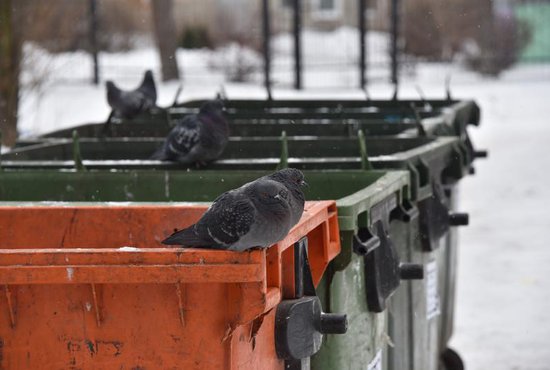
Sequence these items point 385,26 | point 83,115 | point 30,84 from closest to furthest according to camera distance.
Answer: point 30,84, point 83,115, point 385,26

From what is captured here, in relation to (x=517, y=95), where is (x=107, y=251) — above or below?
above

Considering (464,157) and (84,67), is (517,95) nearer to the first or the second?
(84,67)

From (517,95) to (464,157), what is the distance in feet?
66.6

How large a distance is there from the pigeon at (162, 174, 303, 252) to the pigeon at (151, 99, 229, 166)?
2547 millimetres

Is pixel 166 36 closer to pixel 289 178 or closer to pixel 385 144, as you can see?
pixel 385 144

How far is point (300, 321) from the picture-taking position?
3.69m

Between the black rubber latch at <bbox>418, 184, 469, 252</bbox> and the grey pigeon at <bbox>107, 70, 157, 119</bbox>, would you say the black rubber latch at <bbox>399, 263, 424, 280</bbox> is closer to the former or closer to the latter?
the black rubber latch at <bbox>418, 184, 469, 252</bbox>

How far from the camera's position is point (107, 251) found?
3094mm

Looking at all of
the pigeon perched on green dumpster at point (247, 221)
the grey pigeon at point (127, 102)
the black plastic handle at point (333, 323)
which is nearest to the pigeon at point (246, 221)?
the pigeon perched on green dumpster at point (247, 221)

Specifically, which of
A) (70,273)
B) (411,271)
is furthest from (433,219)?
(70,273)

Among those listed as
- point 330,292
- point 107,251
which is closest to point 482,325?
point 330,292

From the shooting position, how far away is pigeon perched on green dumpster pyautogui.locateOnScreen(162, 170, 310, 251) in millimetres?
3146

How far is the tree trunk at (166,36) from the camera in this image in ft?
83.7

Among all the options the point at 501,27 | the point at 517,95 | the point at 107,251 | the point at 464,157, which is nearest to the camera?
the point at 107,251
